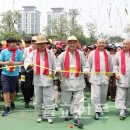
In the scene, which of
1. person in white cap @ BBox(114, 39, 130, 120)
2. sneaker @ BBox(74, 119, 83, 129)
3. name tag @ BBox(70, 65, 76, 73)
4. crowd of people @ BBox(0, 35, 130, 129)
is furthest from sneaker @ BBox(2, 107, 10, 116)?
person in white cap @ BBox(114, 39, 130, 120)

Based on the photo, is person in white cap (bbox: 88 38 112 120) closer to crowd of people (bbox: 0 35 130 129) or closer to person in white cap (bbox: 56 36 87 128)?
crowd of people (bbox: 0 35 130 129)

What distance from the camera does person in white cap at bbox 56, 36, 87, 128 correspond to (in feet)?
21.4

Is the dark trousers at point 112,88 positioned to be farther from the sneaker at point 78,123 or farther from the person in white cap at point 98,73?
the sneaker at point 78,123

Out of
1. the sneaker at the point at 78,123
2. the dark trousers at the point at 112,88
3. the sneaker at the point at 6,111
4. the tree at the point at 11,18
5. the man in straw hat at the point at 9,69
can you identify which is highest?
the tree at the point at 11,18

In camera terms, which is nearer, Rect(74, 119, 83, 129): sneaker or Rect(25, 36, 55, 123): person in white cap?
Rect(74, 119, 83, 129): sneaker

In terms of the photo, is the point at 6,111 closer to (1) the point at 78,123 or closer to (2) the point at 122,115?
(1) the point at 78,123

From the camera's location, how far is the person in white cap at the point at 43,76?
6523 millimetres

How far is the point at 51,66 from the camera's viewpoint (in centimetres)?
665

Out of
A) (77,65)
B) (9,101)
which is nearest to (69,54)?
(77,65)

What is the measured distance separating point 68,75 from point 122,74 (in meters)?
1.23

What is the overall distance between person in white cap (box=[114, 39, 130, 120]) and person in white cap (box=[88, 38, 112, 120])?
0.72ft

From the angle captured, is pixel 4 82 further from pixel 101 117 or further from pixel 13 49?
pixel 101 117

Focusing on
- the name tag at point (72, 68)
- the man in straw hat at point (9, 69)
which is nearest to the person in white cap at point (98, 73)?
the name tag at point (72, 68)

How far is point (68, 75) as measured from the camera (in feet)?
21.6
